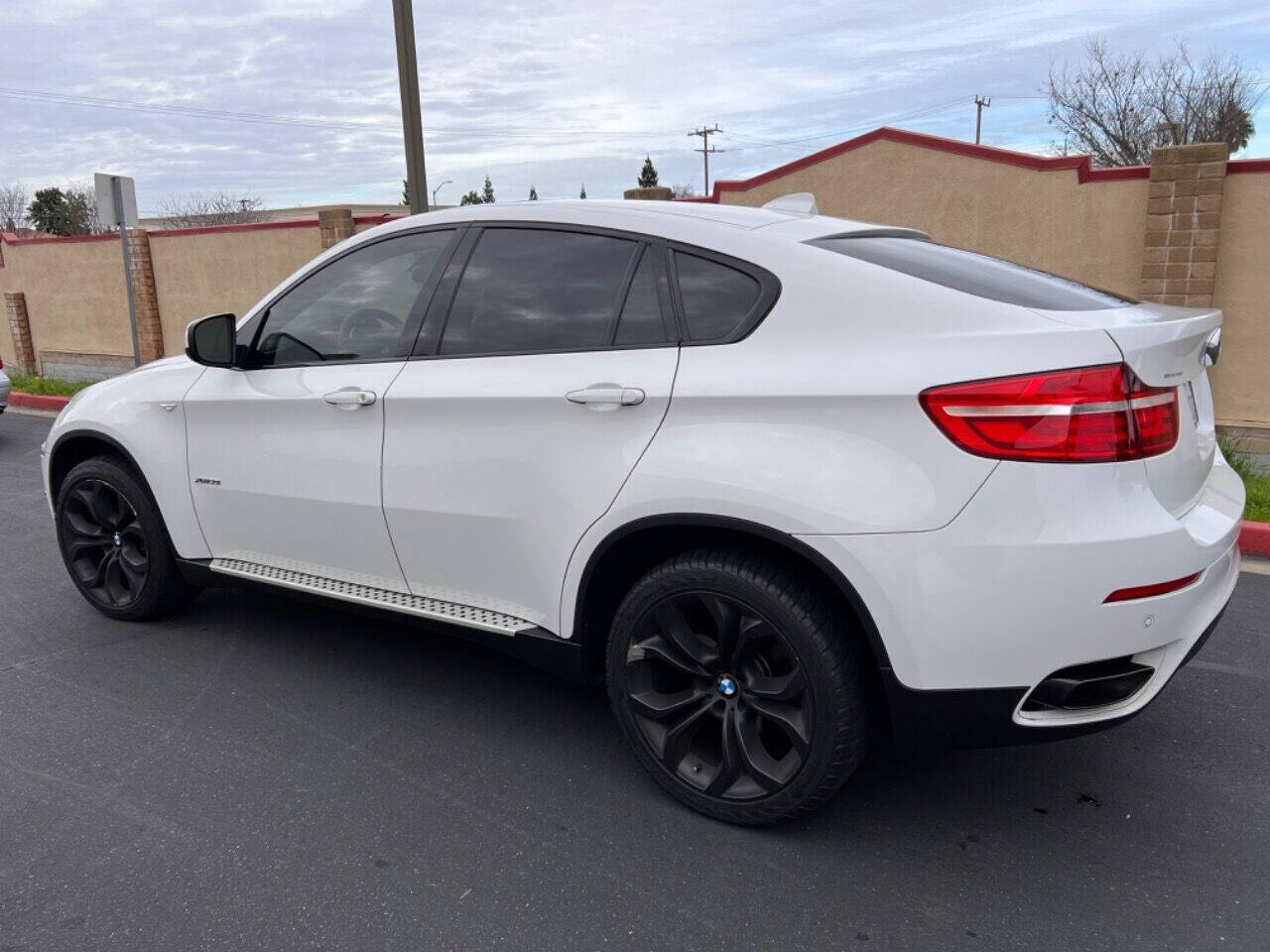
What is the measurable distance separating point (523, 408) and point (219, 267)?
41.2 ft

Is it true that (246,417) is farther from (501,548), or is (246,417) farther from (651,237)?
(651,237)

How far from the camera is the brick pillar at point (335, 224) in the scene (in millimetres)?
12297

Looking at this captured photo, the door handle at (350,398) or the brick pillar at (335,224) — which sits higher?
the brick pillar at (335,224)

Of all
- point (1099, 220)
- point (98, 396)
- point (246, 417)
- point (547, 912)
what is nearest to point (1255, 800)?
point (547, 912)

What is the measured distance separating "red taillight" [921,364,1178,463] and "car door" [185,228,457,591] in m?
1.84

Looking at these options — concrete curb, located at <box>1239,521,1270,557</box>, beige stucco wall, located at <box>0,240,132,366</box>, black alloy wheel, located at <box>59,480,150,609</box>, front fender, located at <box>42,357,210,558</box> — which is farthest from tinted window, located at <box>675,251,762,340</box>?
beige stucco wall, located at <box>0,240,132,366</box>

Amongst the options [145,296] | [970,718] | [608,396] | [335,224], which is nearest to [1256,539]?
[970,718]

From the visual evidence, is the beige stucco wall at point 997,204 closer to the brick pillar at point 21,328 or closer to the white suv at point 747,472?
the white suv at point 747,472

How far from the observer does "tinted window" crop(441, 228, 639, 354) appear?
9.69 feet

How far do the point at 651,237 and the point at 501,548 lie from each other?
1027mm

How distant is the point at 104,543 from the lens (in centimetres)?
436

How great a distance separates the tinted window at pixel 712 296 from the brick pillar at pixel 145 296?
13839mm

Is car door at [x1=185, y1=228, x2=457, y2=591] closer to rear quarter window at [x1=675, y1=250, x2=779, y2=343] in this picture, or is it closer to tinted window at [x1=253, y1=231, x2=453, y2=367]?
tinted window at [x1=253, y1=231, x2=453, y2=367]

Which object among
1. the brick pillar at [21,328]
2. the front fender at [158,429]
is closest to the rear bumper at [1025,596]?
the front fender at [158,429]
